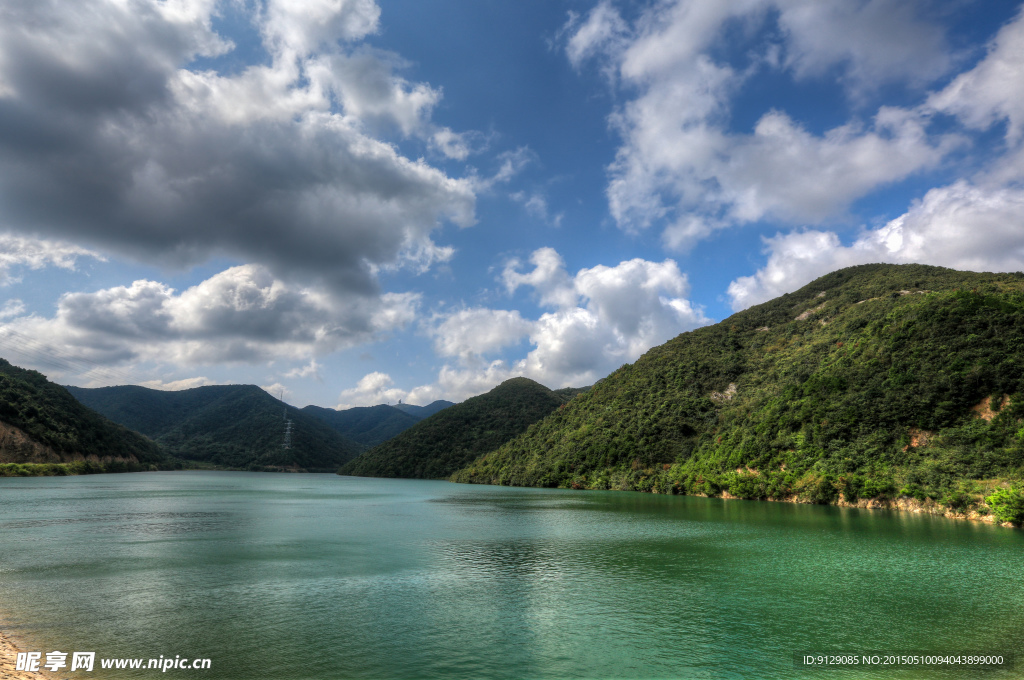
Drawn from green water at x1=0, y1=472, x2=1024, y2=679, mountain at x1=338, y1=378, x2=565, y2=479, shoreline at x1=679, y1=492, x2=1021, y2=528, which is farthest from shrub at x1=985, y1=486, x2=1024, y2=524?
mountain at x1=338, y1=378, x2=565, y2=479

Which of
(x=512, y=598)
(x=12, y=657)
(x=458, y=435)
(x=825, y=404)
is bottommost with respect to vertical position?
(x=512, y=598)

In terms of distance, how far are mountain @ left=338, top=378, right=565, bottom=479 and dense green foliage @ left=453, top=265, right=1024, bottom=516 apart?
38.9 metres

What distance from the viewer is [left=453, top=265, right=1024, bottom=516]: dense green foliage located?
4759 centimetres

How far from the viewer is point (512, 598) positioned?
1836cm

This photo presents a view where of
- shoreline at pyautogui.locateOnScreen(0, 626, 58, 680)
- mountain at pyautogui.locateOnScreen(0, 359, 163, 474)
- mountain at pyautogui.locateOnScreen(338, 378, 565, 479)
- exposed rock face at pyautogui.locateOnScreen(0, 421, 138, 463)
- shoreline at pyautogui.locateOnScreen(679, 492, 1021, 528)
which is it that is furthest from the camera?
mountain at pyautogui.locateOnScreen(338, 378, 565, 479)

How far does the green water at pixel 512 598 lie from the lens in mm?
12828

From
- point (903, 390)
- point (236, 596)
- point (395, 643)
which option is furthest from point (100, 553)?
point (903, 390)

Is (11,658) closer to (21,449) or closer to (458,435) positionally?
(21,449)

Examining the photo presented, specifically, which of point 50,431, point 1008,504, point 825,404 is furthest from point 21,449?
point 1008,504

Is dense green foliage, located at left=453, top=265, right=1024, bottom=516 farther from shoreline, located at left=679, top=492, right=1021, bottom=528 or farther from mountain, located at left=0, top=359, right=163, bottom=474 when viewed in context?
mountain, located at left=0, top=359, right=163, bottom=474

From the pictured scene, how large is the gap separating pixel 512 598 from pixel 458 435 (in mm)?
158170

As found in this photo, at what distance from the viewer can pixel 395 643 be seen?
45.3 feet

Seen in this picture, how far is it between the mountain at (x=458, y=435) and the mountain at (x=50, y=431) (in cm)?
7394

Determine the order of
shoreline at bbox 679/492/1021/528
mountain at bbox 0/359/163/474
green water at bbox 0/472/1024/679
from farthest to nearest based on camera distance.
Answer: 1. mountain at bbox 0/359/163/474
2. shoreline at bbox 679/492/1021/528
3. green water at bbox 0/472/1024/679
